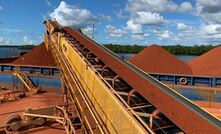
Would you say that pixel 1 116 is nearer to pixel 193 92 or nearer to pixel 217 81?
pixel 193 92

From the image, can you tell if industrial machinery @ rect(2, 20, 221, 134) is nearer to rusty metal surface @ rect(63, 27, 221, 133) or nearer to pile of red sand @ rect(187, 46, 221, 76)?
rusty metal surface @ rect(63, 27, 221, 133)

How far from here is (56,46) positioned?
59.3 feet

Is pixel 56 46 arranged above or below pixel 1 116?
above

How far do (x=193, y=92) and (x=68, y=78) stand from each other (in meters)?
15.3

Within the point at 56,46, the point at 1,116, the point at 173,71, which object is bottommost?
the point at 1,116

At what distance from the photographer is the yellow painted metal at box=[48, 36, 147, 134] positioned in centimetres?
636

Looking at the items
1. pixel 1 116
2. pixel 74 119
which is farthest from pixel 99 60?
pixel 1 116

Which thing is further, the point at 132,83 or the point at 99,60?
the point at 99,60

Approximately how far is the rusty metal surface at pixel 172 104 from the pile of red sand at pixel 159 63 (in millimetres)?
22434

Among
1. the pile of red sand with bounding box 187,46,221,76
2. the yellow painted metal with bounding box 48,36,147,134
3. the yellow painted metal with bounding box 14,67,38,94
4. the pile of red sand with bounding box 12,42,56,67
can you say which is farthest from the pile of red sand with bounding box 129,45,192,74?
the yellow painted metal with bounding box 48,36,147,134

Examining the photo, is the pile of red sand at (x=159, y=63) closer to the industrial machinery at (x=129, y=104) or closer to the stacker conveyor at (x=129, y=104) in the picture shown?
the industrial machinery at (x=129, y=104)

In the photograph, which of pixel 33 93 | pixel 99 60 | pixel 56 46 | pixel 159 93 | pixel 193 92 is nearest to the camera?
pixel 159 93

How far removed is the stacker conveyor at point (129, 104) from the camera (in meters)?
5.95

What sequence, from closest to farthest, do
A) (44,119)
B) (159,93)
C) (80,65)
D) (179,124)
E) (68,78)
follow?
1. (179,124)
2. (159,93)
3. (80,65)
4. (68,78)
5. (44,119)
